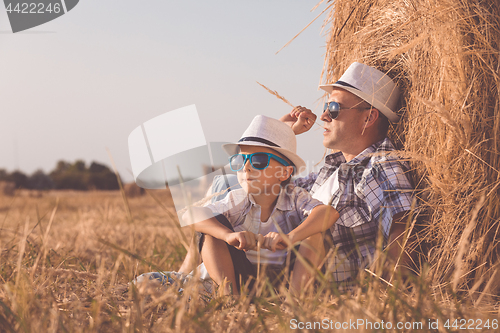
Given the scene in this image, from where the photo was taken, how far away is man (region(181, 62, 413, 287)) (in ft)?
8.05

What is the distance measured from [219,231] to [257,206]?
1.24 ft

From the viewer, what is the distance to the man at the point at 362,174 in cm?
246

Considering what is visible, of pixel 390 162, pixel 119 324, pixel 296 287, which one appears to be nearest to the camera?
pixel 119 324

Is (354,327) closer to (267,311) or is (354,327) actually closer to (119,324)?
(267,311)

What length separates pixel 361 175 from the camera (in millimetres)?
2713

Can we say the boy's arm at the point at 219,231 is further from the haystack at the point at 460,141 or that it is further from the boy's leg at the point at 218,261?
the haystack at the point at 460,141

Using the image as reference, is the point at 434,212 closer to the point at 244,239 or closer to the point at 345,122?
the point at 345,122

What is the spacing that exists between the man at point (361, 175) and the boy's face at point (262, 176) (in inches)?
14.3

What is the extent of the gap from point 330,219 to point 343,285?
382 mm

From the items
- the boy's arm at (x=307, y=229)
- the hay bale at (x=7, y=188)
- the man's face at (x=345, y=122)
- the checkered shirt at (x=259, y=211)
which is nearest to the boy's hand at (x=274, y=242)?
the boy's arm at (x=307, y=229)

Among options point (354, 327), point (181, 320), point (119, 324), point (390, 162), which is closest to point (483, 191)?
point (390, 162)

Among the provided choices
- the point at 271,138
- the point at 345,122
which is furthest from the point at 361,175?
the point at 271,138

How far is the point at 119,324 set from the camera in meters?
1.66

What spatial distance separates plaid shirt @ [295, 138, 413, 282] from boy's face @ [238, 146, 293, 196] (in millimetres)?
367
